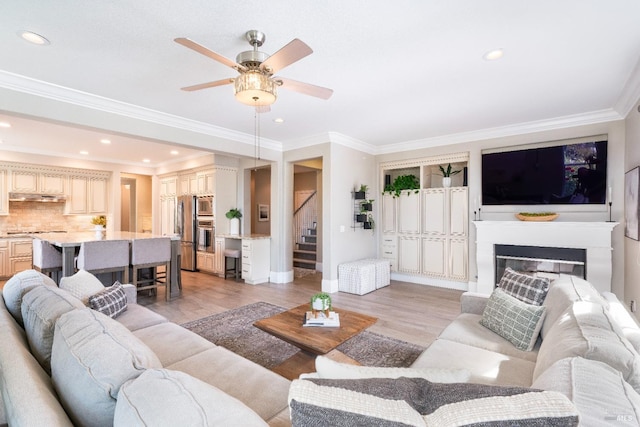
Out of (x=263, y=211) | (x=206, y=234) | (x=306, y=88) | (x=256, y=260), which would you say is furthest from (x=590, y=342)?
(x=263, y=211)

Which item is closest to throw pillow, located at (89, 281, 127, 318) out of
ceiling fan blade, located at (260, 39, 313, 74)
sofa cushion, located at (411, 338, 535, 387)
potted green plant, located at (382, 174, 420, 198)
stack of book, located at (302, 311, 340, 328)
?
stack of book, located at (302, 311, 340, 328)

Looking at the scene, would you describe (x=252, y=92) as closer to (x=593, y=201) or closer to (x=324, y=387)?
(x=324, y=387)

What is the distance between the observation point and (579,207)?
14.3 ft

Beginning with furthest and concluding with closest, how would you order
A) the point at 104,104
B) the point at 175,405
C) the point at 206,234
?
1. the point at 206,234
2. the point at 104,104
3. the point at 175,405

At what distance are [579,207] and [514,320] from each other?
3.31 meters

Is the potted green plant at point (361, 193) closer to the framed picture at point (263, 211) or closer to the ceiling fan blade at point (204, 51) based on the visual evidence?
the framed picture at point (263, 211)

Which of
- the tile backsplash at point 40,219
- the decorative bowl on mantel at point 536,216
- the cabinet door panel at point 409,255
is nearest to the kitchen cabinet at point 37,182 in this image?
the tile backsplash at point 40,219

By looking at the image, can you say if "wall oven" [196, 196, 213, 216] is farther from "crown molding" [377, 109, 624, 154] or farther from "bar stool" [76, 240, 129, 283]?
"crown molding" [377, 109, 624, 154]

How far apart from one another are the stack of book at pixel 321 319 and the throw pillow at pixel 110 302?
1530mm

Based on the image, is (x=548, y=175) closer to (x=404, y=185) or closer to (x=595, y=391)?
(x=404, y=185)

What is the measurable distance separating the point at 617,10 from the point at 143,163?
29.3 ft

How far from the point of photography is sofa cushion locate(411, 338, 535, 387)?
1659 mm

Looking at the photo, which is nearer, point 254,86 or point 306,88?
point 254,86

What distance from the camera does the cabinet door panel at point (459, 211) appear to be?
17.3 ft
